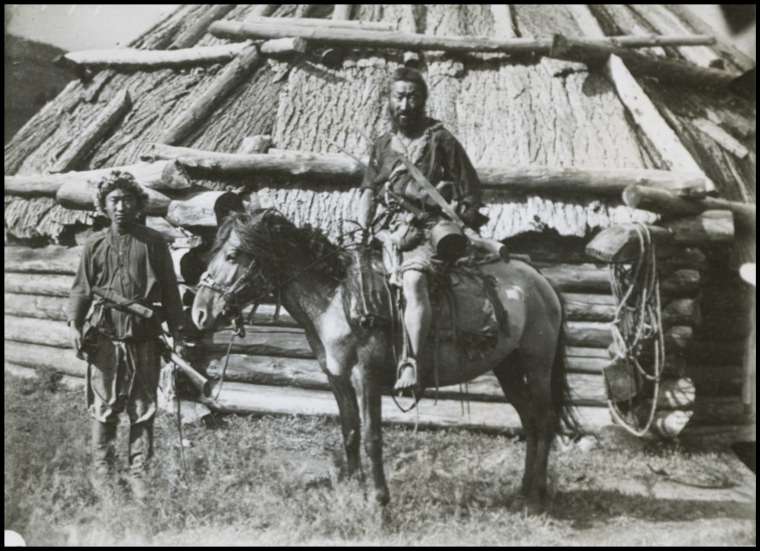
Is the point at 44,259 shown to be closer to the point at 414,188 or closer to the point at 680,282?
the point at 414,188

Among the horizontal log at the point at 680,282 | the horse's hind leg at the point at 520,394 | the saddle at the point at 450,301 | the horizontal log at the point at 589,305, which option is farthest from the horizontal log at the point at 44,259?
the horizontal log at the point at 680,282

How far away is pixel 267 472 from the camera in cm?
479

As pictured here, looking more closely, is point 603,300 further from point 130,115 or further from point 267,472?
point 130,115

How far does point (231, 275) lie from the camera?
14.7ft

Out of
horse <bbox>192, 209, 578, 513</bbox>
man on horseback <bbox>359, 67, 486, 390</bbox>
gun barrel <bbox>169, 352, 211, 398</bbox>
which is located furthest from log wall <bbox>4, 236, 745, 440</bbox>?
man on horseback <bbox>359, 67, 486, 390</bbox>

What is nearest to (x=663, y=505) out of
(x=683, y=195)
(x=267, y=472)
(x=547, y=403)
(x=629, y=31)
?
(x=547, y=403)

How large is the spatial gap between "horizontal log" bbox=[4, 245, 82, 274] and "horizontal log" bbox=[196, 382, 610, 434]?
2037mm

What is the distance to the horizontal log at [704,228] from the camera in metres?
5.82

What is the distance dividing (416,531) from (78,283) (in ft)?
9.43

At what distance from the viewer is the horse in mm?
4547

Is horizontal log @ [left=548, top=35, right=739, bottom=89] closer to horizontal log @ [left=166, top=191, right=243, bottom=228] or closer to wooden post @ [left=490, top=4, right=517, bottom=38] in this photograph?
wooden post @ [left=490, top=4, right=517, bottom=38]

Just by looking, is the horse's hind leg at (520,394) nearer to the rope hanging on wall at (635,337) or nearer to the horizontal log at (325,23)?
the rope hanging on wall at (635,337)

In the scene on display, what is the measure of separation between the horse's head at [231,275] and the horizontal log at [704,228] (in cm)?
351

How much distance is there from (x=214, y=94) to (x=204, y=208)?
2342 millimetres
